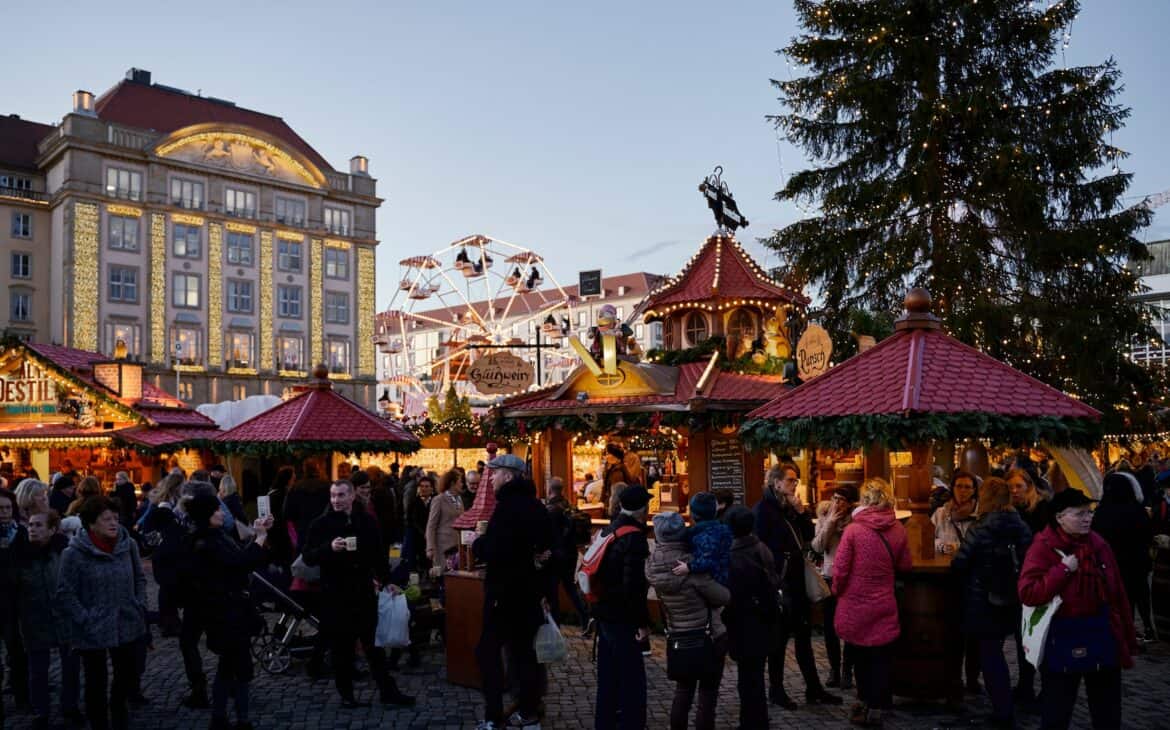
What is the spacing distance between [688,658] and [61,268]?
50144 mm

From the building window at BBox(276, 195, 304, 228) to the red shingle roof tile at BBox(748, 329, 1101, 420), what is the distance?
49.3 metres

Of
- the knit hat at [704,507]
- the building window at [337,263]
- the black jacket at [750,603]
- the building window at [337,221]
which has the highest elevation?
the building window at [337,221]

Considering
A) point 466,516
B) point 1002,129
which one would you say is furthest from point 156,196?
point 466,516

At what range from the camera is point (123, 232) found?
160ft

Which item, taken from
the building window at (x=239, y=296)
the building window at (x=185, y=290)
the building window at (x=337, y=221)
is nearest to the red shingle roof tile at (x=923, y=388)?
the building window at (x=185, y=290)

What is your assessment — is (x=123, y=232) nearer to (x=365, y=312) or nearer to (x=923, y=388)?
(x=365, y=312)

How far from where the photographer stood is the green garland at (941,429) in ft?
26.0

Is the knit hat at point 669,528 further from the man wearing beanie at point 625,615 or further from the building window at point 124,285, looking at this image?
the building window at point 124,285

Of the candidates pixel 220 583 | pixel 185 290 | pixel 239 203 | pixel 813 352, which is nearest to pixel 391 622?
pixel 220 583

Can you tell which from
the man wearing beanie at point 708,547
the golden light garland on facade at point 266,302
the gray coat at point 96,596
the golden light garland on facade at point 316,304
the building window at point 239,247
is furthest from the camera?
the golden light garland on facade at point 316,304

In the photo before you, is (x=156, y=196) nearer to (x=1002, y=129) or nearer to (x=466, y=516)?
(x=1002, y=129)

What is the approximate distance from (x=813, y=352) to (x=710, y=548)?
8404 mm

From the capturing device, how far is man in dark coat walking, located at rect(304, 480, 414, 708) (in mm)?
7484

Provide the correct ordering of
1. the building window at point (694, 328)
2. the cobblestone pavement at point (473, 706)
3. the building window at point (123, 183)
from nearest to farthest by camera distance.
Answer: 1. the cobblestone pavement at point (473, 706)
2. the building window at point (694, 328)
3. the building window at point (123, 183)
